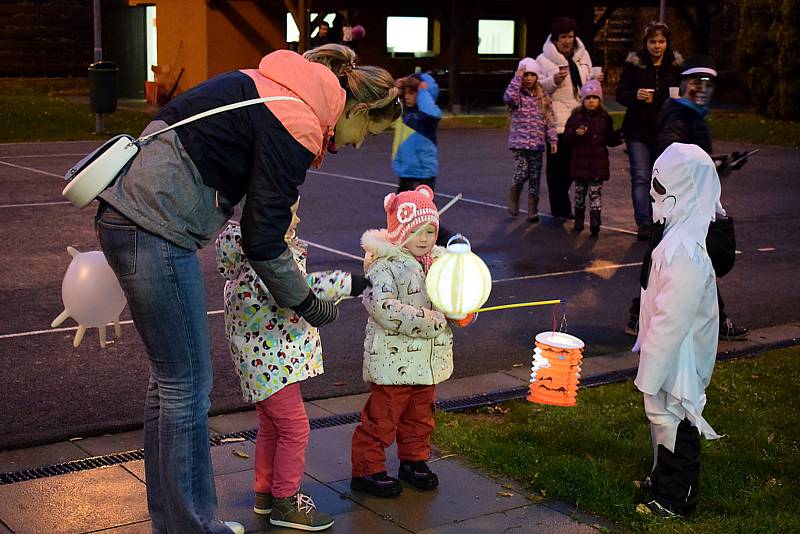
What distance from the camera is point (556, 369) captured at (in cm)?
484

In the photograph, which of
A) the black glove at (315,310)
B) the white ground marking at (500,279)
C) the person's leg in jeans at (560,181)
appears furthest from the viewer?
the person's leg in jeans at (560,181)

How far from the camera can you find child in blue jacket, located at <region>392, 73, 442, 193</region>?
1021cm

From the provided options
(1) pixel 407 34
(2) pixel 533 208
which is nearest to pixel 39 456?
(2) pixel 533 208

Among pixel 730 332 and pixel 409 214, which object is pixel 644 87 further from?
pixel 409 214

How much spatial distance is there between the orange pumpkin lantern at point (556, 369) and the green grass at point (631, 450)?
41 centimetres

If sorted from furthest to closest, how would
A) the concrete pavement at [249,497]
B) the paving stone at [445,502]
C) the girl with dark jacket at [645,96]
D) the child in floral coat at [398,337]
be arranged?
1. the girl with dark jacket at [645,96]
2. the child in floral coat at [398,337]
3. the paving stone at [445,502]
4. the concrete pavement at [249,497]

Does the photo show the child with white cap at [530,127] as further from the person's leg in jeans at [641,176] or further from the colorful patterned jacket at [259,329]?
the colorful patterned jacket at [259,329]

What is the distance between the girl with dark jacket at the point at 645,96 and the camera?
11.1 m

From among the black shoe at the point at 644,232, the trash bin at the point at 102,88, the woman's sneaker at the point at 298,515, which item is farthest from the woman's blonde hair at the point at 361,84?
the trash bin at the point at 102,88

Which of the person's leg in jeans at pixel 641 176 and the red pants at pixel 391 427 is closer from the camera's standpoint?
the red pants at pixel 391 427

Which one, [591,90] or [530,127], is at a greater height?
[591,90]

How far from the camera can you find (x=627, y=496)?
483 cm

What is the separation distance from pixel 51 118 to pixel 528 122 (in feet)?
46.4

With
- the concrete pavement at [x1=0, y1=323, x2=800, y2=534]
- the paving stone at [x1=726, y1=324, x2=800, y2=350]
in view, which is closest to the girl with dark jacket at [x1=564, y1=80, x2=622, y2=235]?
the paving stone at [x1=726, y1=324, x2=800, y2=350]
